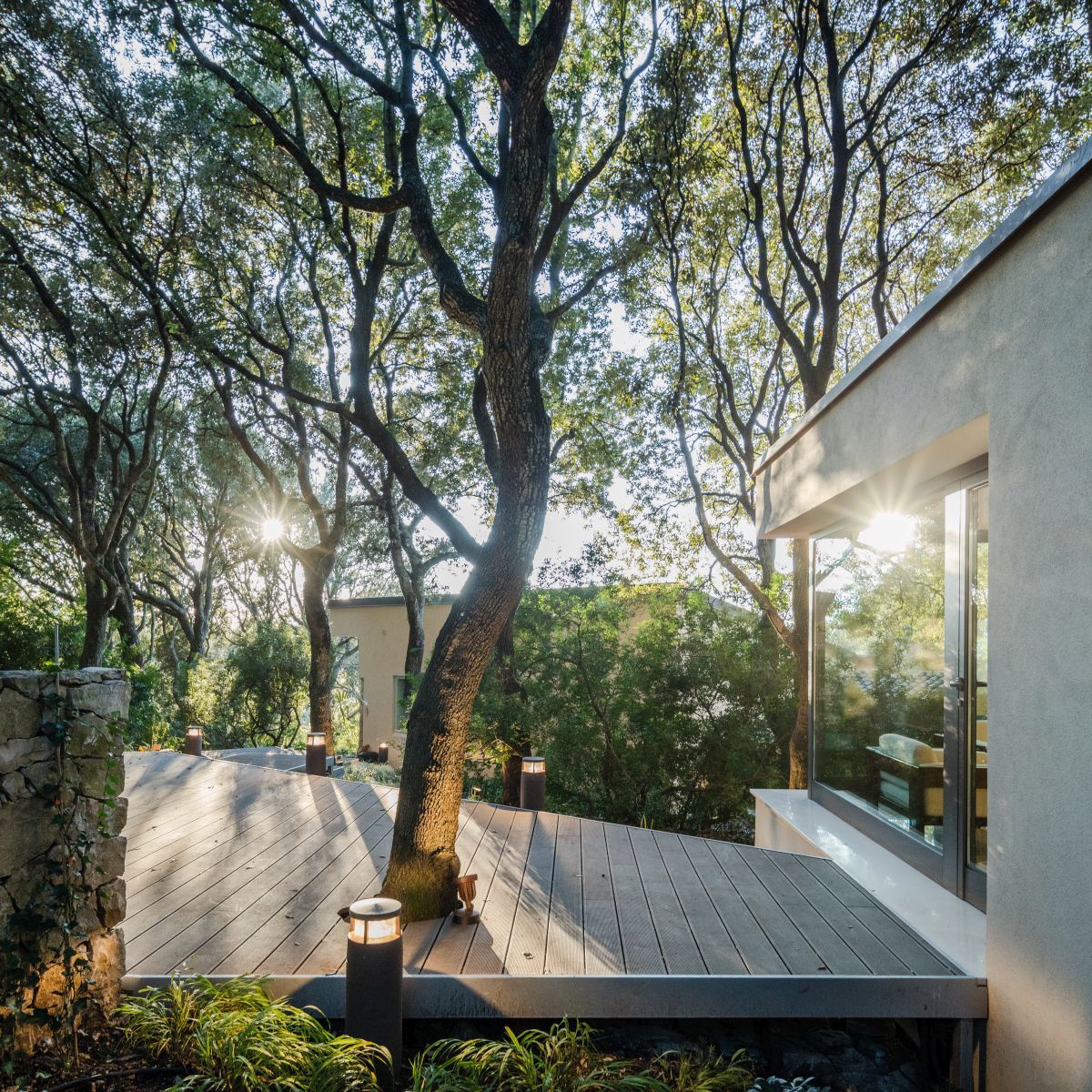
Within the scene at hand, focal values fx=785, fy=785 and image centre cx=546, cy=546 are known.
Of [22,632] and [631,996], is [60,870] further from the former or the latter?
[22,632]

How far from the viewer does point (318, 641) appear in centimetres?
1070

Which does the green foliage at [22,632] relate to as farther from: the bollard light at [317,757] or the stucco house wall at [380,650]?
the stucco house wall at [380,650]

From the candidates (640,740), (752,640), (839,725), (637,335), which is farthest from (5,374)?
(839,725)

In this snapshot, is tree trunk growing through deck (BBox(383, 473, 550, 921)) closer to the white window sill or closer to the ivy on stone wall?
the ivy on stone wall

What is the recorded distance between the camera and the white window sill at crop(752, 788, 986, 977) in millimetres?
3211

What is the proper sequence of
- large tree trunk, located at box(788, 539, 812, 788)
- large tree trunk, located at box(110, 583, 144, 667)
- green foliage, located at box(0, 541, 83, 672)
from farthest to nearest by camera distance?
large tree trunk, located at box(110, 583, 144, 667) < green foliage, located at box(0, 541, 83, 672) < large tree trunk, located at box(788, 539, 812, 788)

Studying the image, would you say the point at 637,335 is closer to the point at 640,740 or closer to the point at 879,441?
the point at 640,740

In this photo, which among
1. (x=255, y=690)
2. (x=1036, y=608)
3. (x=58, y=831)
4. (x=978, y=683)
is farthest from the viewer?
(x=255, y=690)

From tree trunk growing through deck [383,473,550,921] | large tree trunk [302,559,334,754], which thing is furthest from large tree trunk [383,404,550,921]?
large tree trunk [302,559,334,754]

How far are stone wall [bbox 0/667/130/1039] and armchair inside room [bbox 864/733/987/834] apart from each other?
3524mm

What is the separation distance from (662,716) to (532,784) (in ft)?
8.83

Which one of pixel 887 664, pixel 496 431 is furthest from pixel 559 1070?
pixel 496 431

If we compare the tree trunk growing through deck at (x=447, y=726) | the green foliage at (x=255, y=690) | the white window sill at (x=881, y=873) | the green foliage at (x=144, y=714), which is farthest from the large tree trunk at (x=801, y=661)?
the green foliage at (x=255, y=690)

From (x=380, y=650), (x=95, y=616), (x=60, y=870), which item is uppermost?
(x=95, y=616)
